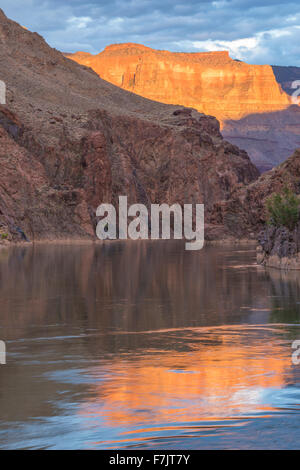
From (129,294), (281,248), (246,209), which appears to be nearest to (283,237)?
(281,248)

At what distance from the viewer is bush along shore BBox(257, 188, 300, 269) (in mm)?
51812

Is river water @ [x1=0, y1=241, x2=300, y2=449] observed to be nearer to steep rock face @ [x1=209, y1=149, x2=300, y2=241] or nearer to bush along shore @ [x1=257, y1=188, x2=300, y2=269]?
bush along shore @ [x1=257, y1=188, x2=300, y2=269]

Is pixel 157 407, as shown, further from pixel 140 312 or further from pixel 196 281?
pixel 196 281

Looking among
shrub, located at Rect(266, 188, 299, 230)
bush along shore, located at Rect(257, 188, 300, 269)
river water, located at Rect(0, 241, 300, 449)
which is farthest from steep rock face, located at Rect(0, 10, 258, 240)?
river water, located at Rect(0, 241, 300, 449)

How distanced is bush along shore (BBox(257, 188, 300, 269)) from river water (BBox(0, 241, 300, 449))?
15.4 metres

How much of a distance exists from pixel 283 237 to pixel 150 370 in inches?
1448

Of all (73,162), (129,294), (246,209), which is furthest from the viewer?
(73,162)

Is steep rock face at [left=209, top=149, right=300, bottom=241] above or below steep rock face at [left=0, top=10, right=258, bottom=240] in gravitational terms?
below

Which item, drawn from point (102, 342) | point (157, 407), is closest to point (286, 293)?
point (102, 342)

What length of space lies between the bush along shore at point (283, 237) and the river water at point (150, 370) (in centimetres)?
1540

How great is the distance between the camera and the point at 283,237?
173 ft

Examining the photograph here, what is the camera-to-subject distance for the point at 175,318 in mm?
27219

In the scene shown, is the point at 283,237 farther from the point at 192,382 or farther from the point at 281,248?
the point at 192,382

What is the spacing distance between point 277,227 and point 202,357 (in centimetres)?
3758
